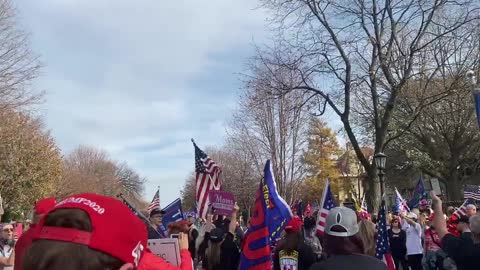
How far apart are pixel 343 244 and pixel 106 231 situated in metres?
3.01

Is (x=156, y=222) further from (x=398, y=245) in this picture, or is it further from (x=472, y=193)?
(x=472, y=193)

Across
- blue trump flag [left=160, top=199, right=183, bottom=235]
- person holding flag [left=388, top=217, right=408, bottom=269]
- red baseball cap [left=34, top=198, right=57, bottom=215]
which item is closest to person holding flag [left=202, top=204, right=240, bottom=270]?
blue trump flag [left=160, top=199, right=183, bottom=235]

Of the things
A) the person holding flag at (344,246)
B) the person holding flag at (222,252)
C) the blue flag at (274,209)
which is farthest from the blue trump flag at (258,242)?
the person holding flag at (344,246)

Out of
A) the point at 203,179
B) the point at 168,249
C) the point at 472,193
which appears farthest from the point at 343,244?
the point at 472,193

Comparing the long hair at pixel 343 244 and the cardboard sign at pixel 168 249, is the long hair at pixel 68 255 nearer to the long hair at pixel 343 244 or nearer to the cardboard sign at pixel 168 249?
the cardboard sign at pixel 168 249

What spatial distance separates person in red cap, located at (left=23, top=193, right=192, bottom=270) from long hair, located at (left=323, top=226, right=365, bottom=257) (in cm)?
287

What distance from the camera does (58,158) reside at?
1821 inches

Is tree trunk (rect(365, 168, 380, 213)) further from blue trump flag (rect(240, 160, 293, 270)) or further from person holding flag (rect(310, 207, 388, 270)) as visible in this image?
person holding flag (rect(310, 207, 388, 270))

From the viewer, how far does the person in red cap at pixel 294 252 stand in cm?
774

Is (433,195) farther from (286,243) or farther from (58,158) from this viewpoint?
(58,158)

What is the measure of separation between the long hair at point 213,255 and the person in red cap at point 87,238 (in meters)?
8.01

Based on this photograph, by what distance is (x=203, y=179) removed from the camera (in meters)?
13.9

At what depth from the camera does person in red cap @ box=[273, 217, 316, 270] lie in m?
7.74

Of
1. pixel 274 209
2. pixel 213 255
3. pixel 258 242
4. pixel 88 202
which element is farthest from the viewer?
pixel 274 209
